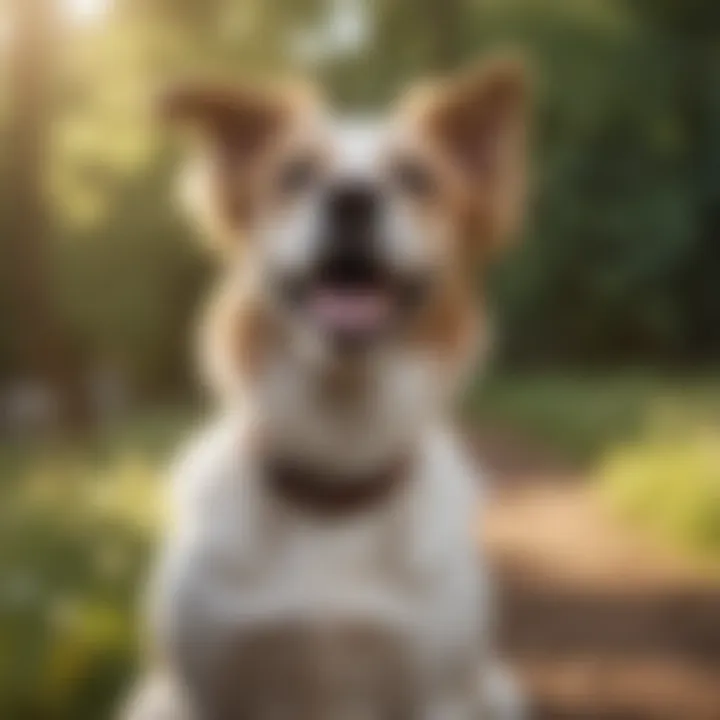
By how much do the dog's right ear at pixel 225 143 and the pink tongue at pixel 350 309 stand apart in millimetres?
104

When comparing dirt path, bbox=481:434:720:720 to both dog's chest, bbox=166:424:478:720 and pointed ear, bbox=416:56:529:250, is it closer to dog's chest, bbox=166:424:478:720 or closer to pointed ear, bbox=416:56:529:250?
dog's chest, bbox=166:424:478:720

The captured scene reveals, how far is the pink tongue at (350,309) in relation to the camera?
1.33 m

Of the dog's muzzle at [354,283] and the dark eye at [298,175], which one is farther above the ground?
the dark eye at [298,175]

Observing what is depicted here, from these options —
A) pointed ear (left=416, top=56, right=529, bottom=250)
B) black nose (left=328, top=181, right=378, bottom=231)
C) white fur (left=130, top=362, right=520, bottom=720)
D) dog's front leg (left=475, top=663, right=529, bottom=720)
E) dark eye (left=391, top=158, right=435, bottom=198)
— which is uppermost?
pointed ear (left=416, top=56, right=529, bottom=250)

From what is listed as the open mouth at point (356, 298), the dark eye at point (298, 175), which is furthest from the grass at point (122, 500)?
the dark eye at point (298, 175)

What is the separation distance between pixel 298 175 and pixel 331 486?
291 millimetres

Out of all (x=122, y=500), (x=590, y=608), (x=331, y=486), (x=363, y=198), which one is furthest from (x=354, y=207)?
(x=590, y=608)

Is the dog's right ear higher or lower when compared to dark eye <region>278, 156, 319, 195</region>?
higher

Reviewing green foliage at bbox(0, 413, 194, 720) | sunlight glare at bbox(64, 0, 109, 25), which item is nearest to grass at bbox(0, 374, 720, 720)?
green foliage at bbox(0, 413, 194, 720)

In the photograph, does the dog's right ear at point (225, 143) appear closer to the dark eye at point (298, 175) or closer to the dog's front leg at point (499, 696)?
the dark eye at point (298, 175)

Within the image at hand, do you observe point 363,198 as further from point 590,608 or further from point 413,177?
point 590,608

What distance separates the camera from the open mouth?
1315 mm

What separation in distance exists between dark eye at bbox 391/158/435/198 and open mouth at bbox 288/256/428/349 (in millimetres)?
75

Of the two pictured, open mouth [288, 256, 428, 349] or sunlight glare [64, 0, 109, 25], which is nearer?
open mouth [288, 256, 428, 349]
